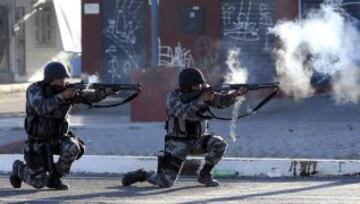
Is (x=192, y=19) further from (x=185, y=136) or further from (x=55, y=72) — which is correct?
(x=55, y=72)

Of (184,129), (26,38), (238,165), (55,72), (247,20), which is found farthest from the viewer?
(26,38)

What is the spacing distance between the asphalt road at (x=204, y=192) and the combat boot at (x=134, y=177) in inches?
3.4

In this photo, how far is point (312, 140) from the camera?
1332 cm

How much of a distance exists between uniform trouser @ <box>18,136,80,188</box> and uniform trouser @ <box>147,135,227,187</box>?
86 centimetres

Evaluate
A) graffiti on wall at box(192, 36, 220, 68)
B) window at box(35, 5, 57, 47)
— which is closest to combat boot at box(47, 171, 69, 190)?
graffiti on wall at box(192, 36, 220, 68)

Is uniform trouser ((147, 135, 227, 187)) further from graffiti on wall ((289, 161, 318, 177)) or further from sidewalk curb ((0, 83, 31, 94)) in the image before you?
sidewalk curb ((0, 83, 31, 94))

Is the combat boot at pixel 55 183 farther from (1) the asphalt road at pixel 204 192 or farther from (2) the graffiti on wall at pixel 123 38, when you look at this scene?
(2) the graffiti on wall at pixel 123 38

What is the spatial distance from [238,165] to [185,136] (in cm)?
169

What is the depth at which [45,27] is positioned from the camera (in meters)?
26.9

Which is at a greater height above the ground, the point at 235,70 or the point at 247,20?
the point at 247,20

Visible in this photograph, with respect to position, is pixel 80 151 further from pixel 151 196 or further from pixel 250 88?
pixel 250 88

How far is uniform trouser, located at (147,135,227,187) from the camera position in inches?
375

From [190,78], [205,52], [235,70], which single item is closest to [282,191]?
[190,78]

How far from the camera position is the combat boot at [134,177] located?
9688 mm
